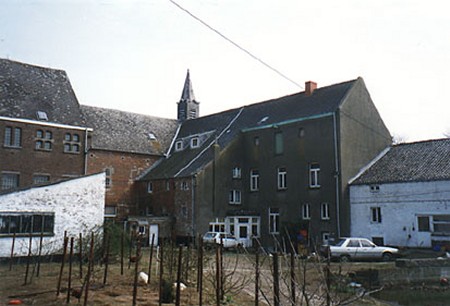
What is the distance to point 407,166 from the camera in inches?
1101

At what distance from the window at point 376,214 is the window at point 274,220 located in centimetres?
667

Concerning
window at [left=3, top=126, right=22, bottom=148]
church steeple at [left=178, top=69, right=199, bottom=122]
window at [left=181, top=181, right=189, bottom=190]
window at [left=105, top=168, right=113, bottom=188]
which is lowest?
window at [left=181, top=181, right=189, bottom=190]

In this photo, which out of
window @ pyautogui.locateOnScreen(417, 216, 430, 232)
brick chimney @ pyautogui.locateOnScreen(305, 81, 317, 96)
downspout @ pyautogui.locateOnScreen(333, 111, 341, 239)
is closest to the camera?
window @ pyautogui.locateOnScreen(417, 216, 430, 232)

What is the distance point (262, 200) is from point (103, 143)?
13.5m

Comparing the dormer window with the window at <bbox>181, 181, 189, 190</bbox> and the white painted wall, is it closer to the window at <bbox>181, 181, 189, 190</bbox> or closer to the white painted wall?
the window at <bbox>181, 181, 189, 190</bbox>

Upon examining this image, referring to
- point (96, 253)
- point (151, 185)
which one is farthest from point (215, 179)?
point (96, 253)

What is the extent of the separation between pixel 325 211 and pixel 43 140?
64.9ft

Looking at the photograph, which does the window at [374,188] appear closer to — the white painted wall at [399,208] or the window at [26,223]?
the white painted wall at [399,208]

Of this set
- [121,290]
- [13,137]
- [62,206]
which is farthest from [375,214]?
[13,137]

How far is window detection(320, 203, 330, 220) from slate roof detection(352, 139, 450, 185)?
7.37 ft

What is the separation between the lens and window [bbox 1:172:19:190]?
101 ft

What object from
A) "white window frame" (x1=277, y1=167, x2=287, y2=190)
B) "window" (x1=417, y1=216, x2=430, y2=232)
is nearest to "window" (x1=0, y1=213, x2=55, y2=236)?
"white window frame" (x1=277, y1=167, x2=287, y2=190)

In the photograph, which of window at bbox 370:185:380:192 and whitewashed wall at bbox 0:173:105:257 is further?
window at bbox 370:185:380:192

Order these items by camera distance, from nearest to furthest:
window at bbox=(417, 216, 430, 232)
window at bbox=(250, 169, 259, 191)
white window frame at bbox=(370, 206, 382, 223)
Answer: window at bbox=(417, 216, 430, 232) < white window frame at bbox=(370, 206, 382, 223) < window at bbox=(250, 169, 259, 191)
